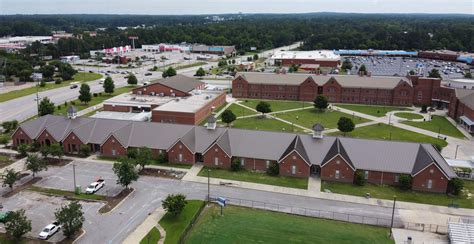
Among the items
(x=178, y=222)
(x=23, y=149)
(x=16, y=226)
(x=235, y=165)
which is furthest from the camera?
(x=23, y=149)

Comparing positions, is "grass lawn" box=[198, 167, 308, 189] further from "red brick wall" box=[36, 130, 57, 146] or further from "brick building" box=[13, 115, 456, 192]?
"red brick wall" box=[36, 130, 57, 146]

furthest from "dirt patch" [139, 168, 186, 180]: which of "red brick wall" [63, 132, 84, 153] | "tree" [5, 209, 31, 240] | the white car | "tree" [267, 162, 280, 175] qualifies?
"tree" [5, 209, 31, 240]

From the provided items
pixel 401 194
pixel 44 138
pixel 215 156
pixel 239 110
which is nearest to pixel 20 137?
pixel 44 138

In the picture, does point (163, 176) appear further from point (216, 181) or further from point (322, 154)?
point (322, 154)

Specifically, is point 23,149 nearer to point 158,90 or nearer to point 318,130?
point 158,90

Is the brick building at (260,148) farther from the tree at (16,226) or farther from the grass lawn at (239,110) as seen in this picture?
the grass lawn at (239,110)

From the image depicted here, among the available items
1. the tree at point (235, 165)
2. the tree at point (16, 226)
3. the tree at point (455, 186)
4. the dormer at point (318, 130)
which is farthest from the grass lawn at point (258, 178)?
the tree at point (16, 226)
